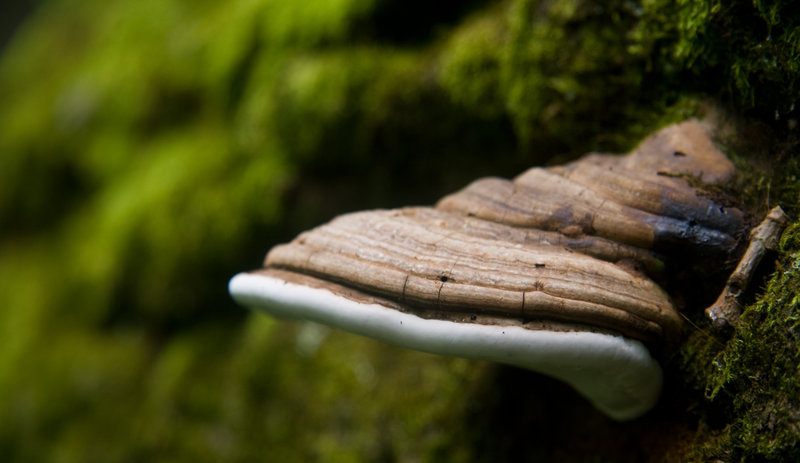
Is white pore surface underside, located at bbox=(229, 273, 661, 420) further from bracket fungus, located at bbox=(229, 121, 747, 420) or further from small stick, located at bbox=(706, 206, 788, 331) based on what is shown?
small stick, located at bbox=(706, 206, 788, 331)

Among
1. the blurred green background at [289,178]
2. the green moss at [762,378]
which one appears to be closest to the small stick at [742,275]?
the green moss at [762,378]

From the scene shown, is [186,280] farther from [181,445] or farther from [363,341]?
[363,341]

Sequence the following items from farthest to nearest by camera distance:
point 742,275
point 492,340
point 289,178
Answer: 1. point 289,178
2. point 742,275
3. point 492,340

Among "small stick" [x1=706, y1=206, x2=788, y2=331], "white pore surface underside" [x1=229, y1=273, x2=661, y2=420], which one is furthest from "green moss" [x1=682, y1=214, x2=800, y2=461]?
"white pore surface underside" [x1=229, y1=273, x2=661, y2=420]

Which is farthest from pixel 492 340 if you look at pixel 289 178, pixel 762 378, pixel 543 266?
pixel 289 178

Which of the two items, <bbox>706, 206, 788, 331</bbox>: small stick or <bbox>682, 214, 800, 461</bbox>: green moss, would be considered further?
<bbox>706, 206, 788, 331</bbox>: small stick

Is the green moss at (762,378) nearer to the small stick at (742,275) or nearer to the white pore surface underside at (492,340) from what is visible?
the small stick at (742,275)

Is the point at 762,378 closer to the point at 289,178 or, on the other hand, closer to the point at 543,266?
the point at 543,266
